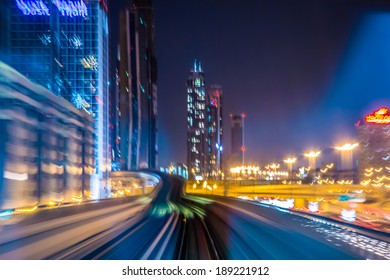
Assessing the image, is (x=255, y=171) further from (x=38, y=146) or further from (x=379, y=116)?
(x=38, y=146)

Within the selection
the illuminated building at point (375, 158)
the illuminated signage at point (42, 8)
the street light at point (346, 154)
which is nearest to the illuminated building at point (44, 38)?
the illuminated signage at point (42, 8)

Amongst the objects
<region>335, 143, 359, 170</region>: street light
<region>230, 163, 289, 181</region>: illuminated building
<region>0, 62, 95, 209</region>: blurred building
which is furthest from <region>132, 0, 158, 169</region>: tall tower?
<region>335, 143, 359, 170</region>: street light

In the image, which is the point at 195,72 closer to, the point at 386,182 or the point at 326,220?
the point at 326,220

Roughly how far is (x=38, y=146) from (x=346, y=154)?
6.70m

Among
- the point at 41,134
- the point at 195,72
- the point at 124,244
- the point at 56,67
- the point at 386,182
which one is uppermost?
the point at 56,67

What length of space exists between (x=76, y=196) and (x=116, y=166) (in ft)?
112

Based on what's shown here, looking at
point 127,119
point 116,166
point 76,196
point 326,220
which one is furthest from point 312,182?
point 127,119

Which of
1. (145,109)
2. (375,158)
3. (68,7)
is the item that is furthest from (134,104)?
(68,7)

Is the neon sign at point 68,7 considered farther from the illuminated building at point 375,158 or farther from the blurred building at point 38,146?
the illuminated building at point 375,158

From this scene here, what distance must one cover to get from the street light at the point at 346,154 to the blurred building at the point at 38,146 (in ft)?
18.1

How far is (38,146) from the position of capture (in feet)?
30.6

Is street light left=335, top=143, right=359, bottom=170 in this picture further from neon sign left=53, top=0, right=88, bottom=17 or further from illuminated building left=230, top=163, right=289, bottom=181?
neon sign left=53, top=0, right=88, bottom=17

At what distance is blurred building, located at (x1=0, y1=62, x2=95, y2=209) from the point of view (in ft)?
22.8
